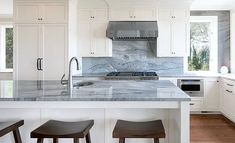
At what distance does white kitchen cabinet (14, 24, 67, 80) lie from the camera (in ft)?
15.9

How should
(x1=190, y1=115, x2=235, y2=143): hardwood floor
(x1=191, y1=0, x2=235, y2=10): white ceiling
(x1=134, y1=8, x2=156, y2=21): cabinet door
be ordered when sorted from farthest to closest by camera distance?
(x1=134, y1=8, x2=156, y2=21): cabinet door → (x1=191, y1=0, x2=235, y2=10): white ceiling → (x1=190, y1=115, x2=235, y2=143): hardwood floor

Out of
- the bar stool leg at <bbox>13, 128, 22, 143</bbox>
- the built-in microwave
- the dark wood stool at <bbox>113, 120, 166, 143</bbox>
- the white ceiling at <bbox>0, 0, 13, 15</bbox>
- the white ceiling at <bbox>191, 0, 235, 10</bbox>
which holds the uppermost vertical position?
the white ceiling at <bbox>0, 0, 13, 15</bbox>

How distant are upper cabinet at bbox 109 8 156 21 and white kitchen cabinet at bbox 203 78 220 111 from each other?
1740 mm

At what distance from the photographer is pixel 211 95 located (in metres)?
5.40

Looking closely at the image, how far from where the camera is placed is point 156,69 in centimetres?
576

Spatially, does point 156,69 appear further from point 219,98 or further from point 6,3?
point 6,3

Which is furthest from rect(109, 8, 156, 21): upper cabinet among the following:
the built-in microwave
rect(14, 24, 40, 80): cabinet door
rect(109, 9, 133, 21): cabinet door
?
rect(14, 24, 40, 80): cabinet door

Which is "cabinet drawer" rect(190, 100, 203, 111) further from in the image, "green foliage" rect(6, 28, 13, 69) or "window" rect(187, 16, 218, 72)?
"green foliage" rect(6, 28, 13, 69)

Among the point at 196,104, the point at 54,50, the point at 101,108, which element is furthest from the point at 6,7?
the point at 101,108

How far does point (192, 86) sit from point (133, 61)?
137 centimetres

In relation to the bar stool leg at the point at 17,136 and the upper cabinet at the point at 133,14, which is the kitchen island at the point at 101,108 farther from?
the upper cabinet at the point at 133,14

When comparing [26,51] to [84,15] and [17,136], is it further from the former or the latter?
[17,136]

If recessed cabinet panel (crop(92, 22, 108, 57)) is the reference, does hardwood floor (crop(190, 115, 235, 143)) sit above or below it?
below

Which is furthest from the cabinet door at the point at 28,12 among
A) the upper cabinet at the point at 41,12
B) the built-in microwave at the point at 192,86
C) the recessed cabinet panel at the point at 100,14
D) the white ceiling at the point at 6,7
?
the built-in microwave at the point at 192,86
